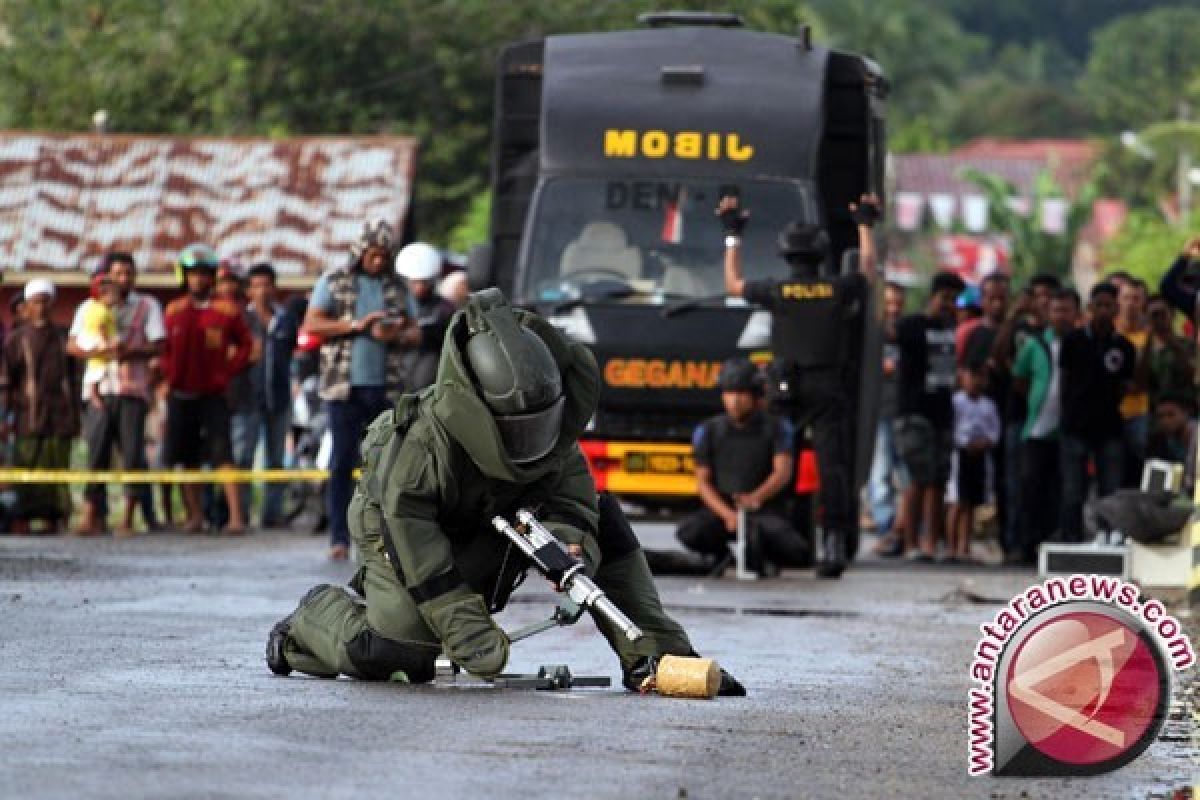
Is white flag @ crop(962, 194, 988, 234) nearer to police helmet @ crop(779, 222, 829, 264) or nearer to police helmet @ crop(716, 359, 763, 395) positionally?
police helmet @ crop(779, 222, 829, 264)

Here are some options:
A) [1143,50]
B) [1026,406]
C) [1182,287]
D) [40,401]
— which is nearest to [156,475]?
[40,401]

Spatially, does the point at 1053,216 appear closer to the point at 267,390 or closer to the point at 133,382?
the point at 267,390

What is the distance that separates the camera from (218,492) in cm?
2214

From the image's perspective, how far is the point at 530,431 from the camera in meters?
9.52

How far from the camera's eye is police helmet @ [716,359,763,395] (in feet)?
59.7

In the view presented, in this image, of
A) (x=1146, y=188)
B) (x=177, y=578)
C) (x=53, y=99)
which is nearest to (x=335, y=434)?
(x=177, y=578)

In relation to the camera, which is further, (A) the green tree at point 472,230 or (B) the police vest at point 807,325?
(A) the green tree at point 472,230

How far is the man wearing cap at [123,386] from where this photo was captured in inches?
842

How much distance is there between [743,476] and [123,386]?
17.3 feet

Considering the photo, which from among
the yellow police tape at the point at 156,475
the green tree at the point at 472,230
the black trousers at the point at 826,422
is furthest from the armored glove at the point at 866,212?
the green tree at the point at 472,230

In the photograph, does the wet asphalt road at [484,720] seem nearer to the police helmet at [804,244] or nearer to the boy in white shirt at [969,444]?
the police helmet at [804,244]

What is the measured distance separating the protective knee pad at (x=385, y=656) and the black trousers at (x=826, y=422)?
8399 mm

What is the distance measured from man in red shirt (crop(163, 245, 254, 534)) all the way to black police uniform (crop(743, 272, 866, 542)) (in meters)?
4.69

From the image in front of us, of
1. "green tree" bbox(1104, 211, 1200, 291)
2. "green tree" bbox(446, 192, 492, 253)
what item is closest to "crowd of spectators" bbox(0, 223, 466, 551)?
"green tree" bbox(1104, 211, 1200, 291)
